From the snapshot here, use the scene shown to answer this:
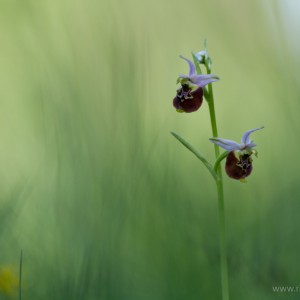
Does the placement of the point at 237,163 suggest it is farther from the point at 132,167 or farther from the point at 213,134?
the point at 132,167

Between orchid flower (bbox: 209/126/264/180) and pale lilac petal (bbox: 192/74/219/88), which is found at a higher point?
pale lilac petal (bbox: 192/74/219/88)

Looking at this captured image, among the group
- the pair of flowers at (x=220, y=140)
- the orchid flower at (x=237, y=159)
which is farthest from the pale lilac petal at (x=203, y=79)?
the orchid flower at (x=237, y=159)

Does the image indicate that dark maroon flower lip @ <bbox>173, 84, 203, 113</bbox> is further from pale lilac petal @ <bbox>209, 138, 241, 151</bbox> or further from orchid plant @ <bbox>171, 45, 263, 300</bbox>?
pale lilac petal @ <bbox>209, 138, 241, 151</bbox>

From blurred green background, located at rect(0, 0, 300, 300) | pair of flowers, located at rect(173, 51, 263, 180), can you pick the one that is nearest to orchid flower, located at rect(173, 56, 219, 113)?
pair of flowers, located at rect(173, 51, 263, 180)

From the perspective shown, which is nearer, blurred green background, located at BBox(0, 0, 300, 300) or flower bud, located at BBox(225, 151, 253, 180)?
flower bud, located at BBox(225, 151, 253, 180)

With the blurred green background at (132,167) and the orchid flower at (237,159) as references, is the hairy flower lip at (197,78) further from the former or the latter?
the blurred green background at (132,167)

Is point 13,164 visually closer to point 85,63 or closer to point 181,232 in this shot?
point 85,63
